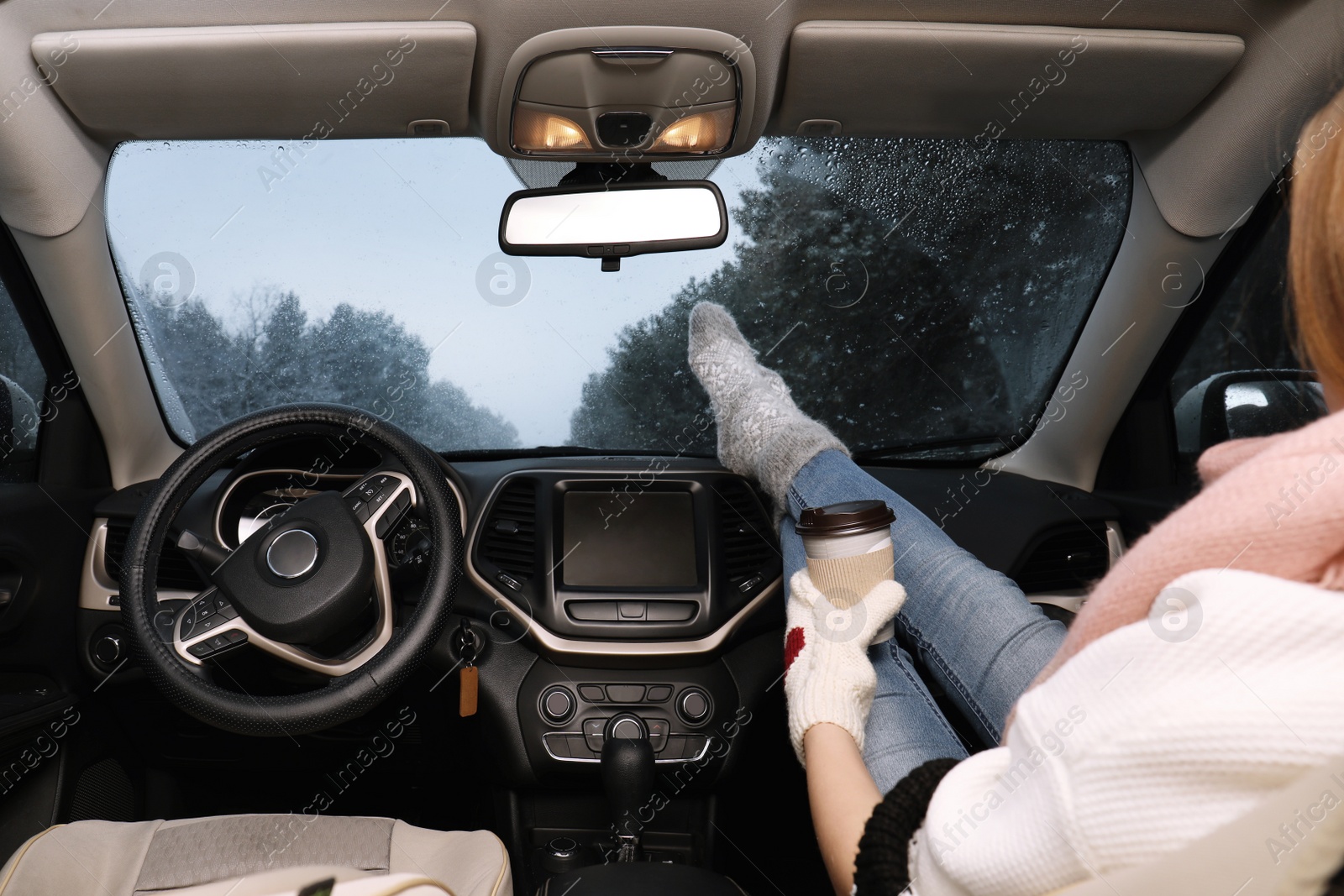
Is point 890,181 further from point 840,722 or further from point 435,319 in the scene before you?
point 840,722

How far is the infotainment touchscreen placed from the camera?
1604mm

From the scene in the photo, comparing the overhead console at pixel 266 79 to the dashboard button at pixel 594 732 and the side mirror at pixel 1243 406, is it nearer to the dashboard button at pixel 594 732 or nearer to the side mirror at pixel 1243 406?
the dashboard button at pixel 594 732

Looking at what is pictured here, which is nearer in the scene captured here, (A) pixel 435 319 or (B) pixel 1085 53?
(B) pixel 1085 53

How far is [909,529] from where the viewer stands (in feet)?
4.36

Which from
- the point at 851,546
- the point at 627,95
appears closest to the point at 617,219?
the point at 627,95

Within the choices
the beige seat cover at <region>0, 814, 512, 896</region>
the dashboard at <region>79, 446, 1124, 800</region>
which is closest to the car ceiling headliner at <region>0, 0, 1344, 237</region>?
the dashboard at <region>79, 446, 1124, 800</region>

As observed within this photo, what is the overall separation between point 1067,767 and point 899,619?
2.71ft

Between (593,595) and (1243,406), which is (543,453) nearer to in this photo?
(593,595)

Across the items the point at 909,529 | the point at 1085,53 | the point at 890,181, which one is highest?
the point at 1085,53

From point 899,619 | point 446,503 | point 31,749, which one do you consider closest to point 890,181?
point 899,619

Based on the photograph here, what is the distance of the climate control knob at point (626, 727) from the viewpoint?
157 cm

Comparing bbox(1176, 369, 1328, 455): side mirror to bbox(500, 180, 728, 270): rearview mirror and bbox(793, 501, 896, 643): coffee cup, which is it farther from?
bbox(500, 180, 728, 270): rearview mirror

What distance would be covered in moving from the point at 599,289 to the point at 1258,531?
4.74 ft

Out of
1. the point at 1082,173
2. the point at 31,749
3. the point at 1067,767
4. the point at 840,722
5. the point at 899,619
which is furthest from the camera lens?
the point at 1082,173
